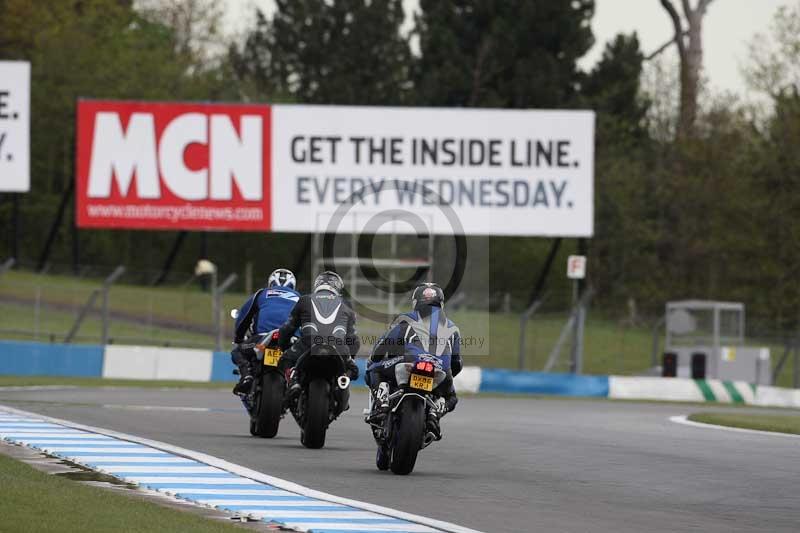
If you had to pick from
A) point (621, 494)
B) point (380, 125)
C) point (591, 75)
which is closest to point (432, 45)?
point (591, 75)

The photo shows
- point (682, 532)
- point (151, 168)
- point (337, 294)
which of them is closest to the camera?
point (682, 532)

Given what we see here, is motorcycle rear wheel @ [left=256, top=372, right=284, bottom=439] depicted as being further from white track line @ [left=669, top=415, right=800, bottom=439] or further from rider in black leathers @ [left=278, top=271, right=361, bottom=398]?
white track line @ [left=669, top=415, right=800, bottom=439]

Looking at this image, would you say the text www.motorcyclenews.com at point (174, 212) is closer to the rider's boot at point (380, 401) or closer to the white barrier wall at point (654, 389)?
the white barrier wall at point (654, 389)

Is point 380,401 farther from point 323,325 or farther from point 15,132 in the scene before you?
point 15,132

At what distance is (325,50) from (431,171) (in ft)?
136

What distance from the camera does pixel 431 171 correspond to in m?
41.3

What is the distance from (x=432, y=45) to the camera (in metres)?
74.5

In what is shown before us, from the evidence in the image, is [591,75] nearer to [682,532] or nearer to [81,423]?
[81,423]

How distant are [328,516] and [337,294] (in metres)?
5.76

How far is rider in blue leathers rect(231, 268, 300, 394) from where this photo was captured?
57.7ft

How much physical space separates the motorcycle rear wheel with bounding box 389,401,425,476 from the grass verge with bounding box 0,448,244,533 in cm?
292

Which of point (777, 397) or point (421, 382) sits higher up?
point (421, 382)

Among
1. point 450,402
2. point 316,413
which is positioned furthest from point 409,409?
point 316,413

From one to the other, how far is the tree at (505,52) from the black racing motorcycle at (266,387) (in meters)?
53.5
